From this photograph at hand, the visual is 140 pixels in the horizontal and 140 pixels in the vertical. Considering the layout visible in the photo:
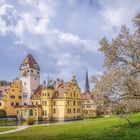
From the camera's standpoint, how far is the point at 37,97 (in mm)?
92688

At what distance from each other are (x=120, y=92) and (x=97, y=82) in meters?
2.03

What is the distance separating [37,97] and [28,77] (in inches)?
285

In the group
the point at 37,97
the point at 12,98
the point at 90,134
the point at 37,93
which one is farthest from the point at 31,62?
the point at 90,134

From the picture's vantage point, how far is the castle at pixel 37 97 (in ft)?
287

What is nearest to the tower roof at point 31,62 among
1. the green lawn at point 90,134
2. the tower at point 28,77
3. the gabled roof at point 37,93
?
the tower at point 28,77

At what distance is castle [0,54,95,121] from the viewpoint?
8744 cm

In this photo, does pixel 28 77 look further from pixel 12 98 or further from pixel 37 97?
pixel 12 98

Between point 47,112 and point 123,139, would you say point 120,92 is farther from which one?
point 47,112

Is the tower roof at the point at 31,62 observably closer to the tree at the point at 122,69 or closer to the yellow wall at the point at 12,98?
the yellow wall at the point at 12,98

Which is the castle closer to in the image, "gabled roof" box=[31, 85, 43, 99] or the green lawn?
"gabled roof" box=[31, 85, 43, 99]

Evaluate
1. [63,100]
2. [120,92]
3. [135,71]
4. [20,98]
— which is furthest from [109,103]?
[20,98]

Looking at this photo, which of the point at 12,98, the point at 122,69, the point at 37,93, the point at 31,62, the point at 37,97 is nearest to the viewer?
the point at 122,69

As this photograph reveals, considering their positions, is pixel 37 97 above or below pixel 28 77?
below

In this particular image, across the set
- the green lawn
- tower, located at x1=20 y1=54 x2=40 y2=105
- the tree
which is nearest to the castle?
tower, located at x1=20 y1=54 x2=40 y2=105
